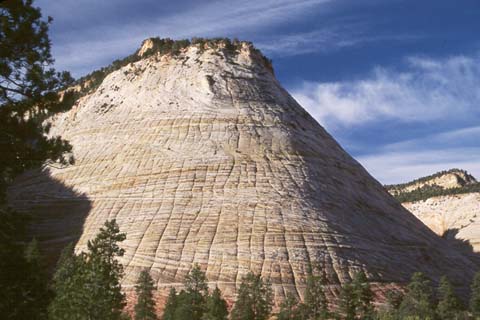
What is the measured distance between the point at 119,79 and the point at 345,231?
31.2 metres

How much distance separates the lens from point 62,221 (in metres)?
44.8

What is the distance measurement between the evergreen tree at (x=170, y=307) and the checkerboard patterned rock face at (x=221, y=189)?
11.2 feet

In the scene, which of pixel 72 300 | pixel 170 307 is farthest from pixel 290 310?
pixel 72 300

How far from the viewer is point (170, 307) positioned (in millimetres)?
30609

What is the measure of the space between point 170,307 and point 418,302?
14.7m

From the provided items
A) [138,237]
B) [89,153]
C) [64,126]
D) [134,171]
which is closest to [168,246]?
[138,237]

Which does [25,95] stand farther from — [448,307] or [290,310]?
[448,307]

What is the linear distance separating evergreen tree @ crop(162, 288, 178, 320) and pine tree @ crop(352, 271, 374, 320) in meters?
10.0

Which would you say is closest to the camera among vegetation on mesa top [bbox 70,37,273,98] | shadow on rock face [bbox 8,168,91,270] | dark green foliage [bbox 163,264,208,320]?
dark green foliage [bbox 163,264,208,320]

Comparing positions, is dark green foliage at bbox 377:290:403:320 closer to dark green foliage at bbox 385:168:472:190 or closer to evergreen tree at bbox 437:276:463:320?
evergreen tree at bbox 437:276:463:320

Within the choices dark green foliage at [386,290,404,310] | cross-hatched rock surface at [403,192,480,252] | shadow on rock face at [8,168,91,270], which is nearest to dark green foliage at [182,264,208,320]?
dark green foliage at [386,290,404,310]

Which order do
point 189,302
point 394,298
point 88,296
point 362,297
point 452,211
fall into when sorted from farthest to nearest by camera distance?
point 452,211
point 394,298
point 362,297
point 189,302
point 88,296

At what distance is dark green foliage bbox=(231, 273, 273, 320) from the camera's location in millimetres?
30500

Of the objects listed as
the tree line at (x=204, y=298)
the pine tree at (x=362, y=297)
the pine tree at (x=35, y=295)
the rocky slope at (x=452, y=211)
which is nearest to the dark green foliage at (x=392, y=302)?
the tree line at (x=204, y=298)
